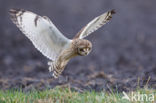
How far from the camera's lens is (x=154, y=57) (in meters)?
10.8

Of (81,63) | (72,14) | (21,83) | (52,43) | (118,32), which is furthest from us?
(72,14)

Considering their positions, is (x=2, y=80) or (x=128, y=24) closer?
(x=2, y=80)

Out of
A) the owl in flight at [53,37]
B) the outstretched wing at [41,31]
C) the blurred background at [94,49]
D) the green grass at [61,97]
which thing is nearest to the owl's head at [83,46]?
the owl in flight at [53,37]

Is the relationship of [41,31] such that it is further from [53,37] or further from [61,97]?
[61,97]

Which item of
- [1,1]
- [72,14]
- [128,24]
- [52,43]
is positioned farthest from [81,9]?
[52,43]

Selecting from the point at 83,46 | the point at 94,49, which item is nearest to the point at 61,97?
the point at 83,46

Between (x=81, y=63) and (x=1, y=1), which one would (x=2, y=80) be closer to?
(x=81, y=63)

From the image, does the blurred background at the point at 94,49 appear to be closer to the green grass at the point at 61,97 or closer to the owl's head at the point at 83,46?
the owl's head at the point at 83,46

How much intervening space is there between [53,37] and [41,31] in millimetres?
211

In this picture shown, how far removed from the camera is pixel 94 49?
11.9 meters

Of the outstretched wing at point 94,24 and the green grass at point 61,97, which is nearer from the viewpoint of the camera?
the green grass at point 61,97

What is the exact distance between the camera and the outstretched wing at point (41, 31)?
19.6 feet

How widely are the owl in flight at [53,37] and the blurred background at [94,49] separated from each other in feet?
2.49

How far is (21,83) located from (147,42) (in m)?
5.96
